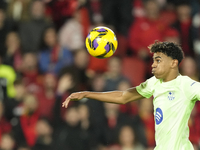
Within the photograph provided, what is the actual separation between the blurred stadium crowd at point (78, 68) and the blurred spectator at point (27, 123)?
0.02 meters

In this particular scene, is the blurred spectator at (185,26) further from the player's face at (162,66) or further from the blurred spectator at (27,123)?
the player's face at (162,66)

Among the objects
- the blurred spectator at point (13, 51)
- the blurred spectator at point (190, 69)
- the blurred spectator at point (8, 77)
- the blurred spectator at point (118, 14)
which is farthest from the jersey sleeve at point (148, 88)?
the blurred spectator at point (118, 14)

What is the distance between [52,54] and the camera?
887 cm

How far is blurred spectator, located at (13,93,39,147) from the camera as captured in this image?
25.4 ft

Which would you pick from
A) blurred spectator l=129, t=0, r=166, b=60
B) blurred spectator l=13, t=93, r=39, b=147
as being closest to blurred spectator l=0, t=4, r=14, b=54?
blurred spectator l=13, t=93, r=39, b=147

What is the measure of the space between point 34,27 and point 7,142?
2696mm

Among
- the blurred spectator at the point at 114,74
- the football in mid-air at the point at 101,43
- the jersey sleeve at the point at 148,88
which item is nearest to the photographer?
the jersey sleeve at the point at 148,88

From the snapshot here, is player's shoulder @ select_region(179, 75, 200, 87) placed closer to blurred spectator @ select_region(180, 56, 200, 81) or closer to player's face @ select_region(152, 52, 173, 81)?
player's face @ select_region(152, 52, 173, 81)

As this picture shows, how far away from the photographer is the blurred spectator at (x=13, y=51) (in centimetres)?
868

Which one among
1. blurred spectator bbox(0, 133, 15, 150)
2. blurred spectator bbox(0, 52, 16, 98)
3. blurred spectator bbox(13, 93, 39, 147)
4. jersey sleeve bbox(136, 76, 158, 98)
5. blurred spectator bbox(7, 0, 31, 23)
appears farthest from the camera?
blurred spectator bbox(7, 0, 31, 23)

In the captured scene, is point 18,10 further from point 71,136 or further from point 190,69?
point 190,69

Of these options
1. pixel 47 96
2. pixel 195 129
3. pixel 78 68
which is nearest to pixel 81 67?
pixel 78 68

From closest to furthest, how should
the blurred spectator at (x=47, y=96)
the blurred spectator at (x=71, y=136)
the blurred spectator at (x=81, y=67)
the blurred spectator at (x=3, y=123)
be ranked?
the blurred spectator at (x=71, y=136) < the blurred spectator at (x=3, y=123) < the blurred spectator at (x=47, y=96) < the blurred spectator at (x=81, y=67)

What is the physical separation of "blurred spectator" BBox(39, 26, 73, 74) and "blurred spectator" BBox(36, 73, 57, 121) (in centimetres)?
31
